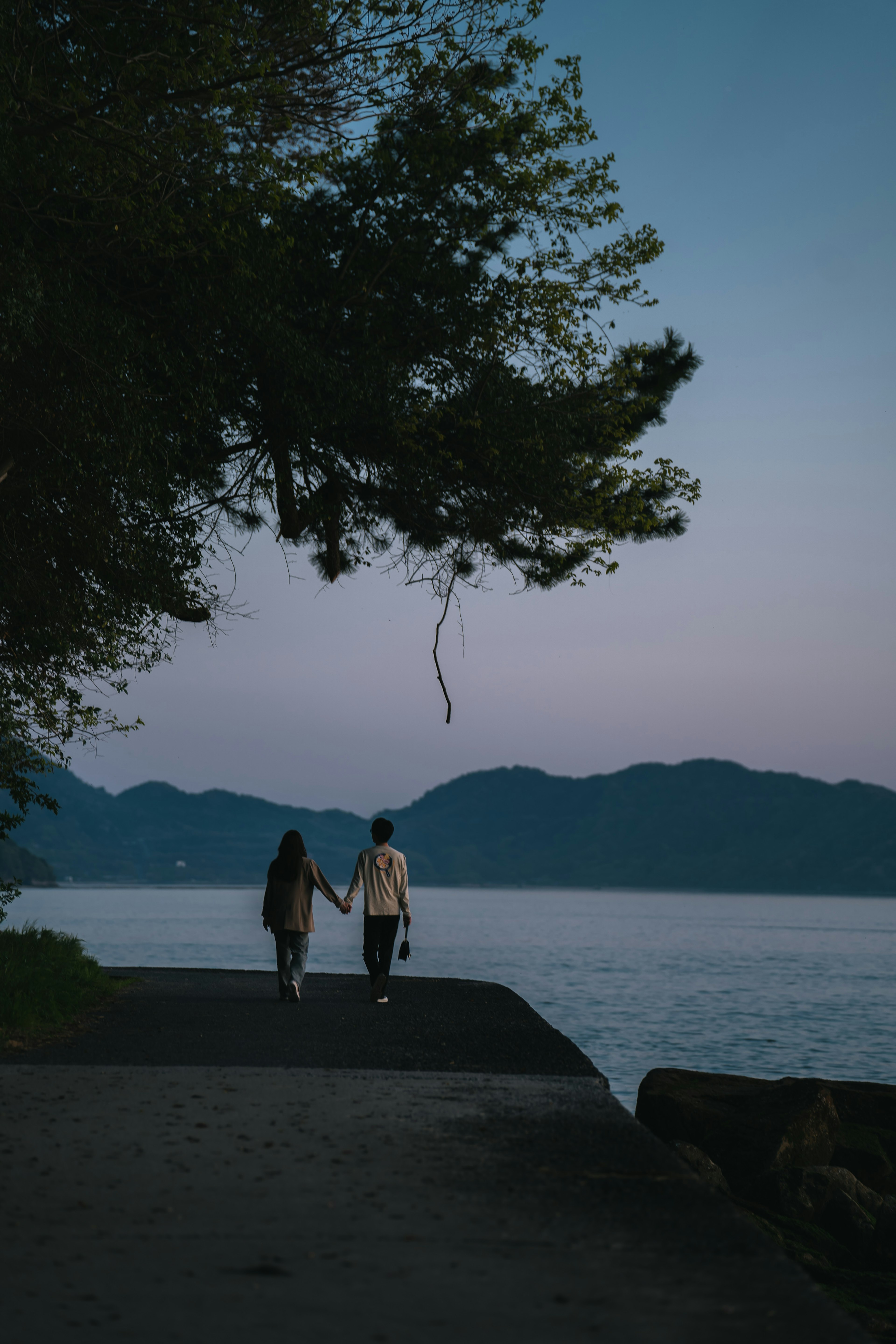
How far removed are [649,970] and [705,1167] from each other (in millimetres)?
52724

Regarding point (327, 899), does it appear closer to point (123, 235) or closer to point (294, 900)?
point (294, 900)

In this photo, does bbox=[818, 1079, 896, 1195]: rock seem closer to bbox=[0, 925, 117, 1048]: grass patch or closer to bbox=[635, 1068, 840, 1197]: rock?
bbox=[635, 1068, 840, 1197]: rock

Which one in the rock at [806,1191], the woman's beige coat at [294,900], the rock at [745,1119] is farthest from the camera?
the woman's beige coat at [294,900]

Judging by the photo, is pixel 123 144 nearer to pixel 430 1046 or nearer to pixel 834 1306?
pixel 430 1046

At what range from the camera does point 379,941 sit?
12633mm

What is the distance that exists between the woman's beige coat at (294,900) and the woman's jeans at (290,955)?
0.25 feet

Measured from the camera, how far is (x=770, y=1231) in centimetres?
898

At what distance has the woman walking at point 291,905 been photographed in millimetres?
12773

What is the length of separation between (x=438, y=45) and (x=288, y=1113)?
9490 mm

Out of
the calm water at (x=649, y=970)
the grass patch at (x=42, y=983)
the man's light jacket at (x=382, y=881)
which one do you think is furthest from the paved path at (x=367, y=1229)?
the calm water at (x=649, y=970)

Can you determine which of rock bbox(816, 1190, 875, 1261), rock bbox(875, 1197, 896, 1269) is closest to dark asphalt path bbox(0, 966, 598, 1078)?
rock bbox(816, 1190, 875, 1261)

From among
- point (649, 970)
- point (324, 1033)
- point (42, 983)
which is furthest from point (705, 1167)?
point (649, 970)

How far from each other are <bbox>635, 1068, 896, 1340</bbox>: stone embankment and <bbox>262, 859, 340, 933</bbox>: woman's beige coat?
13.5ft

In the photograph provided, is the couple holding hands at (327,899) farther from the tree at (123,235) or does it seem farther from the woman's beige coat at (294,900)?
the tree at (123,235)
